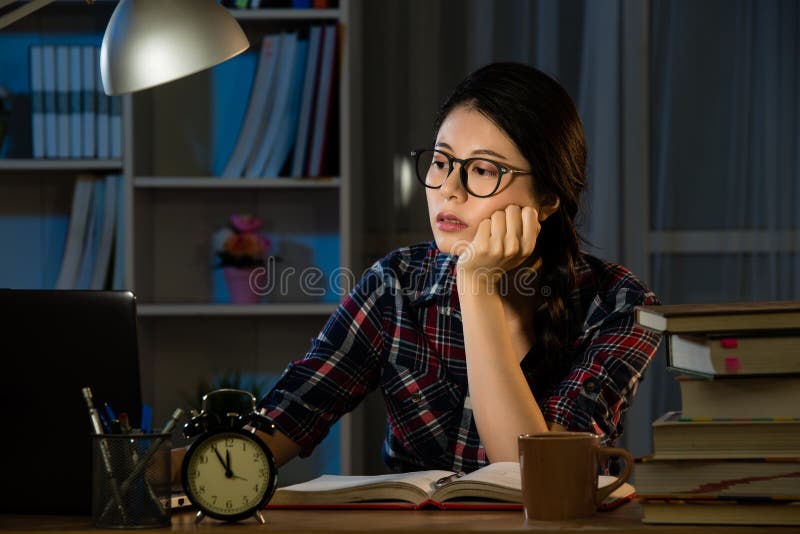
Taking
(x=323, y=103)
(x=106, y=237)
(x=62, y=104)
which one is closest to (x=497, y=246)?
(x=323, y=103)

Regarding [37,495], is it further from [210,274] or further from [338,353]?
[210,274]

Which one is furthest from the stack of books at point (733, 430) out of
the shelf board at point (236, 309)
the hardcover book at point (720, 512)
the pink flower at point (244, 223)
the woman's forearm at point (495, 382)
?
the pink flower at point (244, 223)

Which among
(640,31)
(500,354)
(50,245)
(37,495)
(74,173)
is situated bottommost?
(37,495)

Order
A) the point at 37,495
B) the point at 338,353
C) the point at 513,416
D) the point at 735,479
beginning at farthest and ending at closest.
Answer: the point at 338,353, the point at 513,416, the point at 37,495, the point at 735,479

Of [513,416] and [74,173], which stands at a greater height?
[74,173]

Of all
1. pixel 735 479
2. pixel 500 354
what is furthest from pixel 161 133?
pixel 735 479

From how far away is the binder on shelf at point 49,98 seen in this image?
2855 millimetres

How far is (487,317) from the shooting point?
152cm

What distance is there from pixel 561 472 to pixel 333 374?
796mm

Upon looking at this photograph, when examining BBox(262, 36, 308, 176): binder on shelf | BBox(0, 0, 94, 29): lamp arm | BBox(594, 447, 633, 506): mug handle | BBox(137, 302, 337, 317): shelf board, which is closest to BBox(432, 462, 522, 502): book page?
BBox(594, 447, 633, 506): mug handle

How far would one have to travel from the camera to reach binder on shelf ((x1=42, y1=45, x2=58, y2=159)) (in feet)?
9.37

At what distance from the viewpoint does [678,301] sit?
10.0 ft

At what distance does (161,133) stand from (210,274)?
0.44 m

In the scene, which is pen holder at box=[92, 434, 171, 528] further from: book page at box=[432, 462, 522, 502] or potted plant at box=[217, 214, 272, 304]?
potted plant at box=[217, 214, 272, 304]
